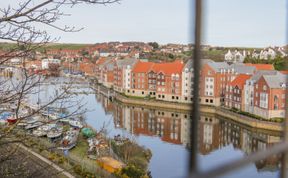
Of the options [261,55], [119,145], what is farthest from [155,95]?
[119,145]

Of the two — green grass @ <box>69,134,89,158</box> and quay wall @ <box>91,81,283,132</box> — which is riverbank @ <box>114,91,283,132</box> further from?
green grass @ <box>69,134,89,158</box>

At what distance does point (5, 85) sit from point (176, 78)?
14173 mm

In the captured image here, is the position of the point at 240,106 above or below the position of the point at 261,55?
below

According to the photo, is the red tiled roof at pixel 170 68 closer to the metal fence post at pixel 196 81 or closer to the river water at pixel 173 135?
the river water at pixel 173 135

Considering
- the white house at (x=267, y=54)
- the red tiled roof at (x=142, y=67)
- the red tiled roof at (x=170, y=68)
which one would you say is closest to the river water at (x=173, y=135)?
the red tiled roof at (x=170, y=68)

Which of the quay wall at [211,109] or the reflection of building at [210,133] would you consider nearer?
the reflection of building at [210,133]

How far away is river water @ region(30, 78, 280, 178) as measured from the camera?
732 centimetres

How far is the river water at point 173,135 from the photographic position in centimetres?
732

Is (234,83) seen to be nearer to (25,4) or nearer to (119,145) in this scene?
(119,145)

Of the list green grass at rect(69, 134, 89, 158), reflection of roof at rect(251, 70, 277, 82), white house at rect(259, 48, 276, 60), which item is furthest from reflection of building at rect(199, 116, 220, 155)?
white house at rect(259, 48, 276, 60)

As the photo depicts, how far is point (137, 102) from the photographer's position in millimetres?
16750

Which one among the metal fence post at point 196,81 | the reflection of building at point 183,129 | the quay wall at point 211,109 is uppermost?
the metal fence post at point 196,81

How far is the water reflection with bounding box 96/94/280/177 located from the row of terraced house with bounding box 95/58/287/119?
834 millimetres

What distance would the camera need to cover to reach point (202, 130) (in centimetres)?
1001
